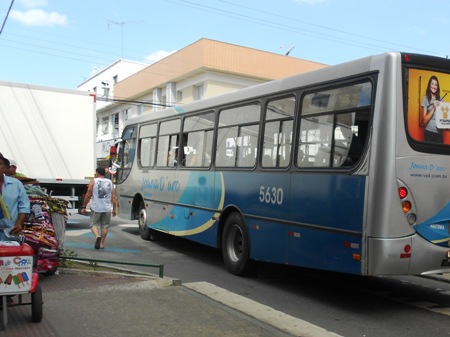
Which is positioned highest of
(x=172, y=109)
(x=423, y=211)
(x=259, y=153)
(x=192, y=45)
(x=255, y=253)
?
(x=192, y=45)

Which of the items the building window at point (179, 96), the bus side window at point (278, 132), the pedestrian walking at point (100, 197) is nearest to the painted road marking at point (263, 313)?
the bus side window at point (278, 132)

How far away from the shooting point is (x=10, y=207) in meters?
5.11

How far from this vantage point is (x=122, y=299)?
5.90 metres

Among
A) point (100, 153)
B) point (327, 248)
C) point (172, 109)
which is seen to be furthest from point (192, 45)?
point (327, 248)

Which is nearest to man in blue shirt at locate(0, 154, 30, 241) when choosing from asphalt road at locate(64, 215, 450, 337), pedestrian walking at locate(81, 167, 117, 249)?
asphalt road at locate(64, 215, 450, 337)

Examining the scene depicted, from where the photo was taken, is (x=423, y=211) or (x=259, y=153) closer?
(x=423, y=211)

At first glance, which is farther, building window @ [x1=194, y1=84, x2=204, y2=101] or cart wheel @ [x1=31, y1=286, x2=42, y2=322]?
building window @ [x1=194, y1=84, x2=204, y2=101]

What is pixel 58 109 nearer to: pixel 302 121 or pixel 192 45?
pixel 302 121

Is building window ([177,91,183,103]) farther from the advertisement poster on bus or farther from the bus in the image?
the advertisement poster on bus

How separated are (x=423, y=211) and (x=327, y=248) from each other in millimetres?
1263

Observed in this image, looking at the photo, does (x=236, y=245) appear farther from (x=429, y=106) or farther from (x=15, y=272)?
(x=15, y=272)

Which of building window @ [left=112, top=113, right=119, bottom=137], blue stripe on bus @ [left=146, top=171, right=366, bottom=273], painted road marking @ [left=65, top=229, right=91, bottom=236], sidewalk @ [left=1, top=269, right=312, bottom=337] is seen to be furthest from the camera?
building window @ [left=112, top=113, right=119, bottom=137]

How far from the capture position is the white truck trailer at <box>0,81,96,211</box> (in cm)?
1334

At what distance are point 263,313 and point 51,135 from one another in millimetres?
10264
